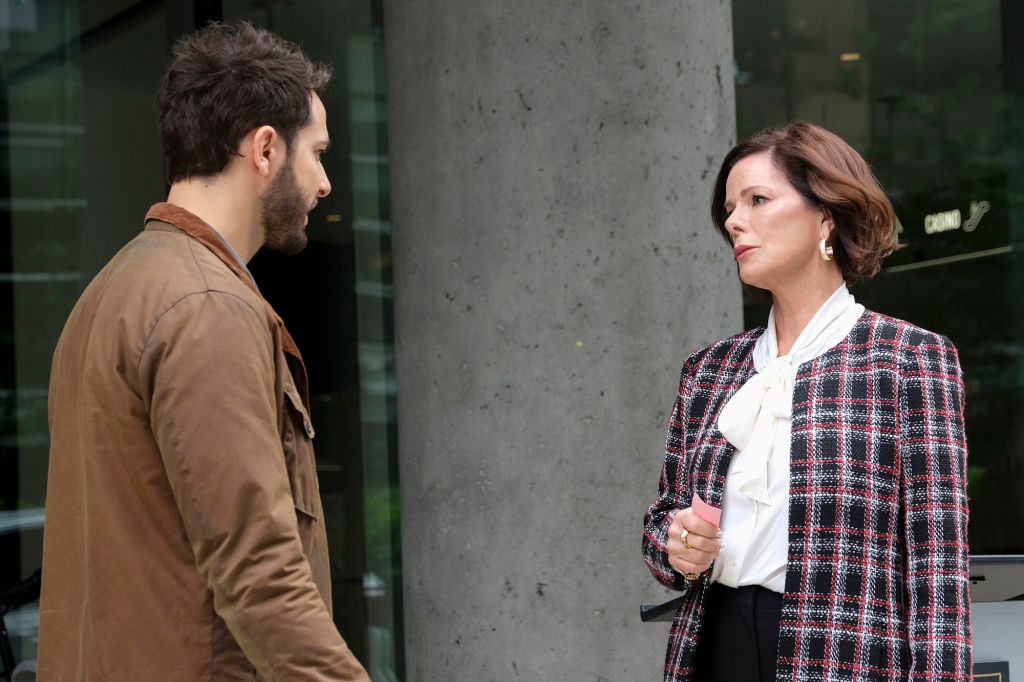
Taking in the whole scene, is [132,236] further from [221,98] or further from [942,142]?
[942,142]

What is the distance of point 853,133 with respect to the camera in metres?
6.57

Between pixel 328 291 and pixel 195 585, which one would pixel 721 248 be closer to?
pixel 328 291

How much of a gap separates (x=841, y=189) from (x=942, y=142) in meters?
4.79

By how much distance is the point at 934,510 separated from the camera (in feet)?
6.69

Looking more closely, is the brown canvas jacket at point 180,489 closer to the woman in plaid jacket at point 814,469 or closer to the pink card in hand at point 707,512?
the pink card in hand at point 707,512

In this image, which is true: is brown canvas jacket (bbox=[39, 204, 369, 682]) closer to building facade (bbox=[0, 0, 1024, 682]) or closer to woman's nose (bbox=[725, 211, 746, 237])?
woman's nose (bbox=[725, 211, 746, 237])

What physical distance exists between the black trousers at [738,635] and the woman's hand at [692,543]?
107mm

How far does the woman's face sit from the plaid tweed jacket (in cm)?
23

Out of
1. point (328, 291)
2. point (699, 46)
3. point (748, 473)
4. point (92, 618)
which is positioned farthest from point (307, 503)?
point (328, 291)

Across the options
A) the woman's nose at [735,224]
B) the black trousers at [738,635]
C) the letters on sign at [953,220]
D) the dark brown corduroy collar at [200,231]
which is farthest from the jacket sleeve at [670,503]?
the letters on sign at [953,220]

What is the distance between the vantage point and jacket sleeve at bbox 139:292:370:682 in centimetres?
161

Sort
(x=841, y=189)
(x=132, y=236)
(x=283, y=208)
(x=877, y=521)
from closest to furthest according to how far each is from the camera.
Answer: (x=283, y=208), (x=877, y=521), (x=841, y=189), (x=132, y=236)

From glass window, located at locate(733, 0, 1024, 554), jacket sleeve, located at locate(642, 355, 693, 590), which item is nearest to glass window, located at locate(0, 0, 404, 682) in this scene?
glass window, located at locate(733, 0, 1024, 554)

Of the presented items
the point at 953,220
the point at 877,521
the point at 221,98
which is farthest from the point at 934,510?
the point at 953,220
